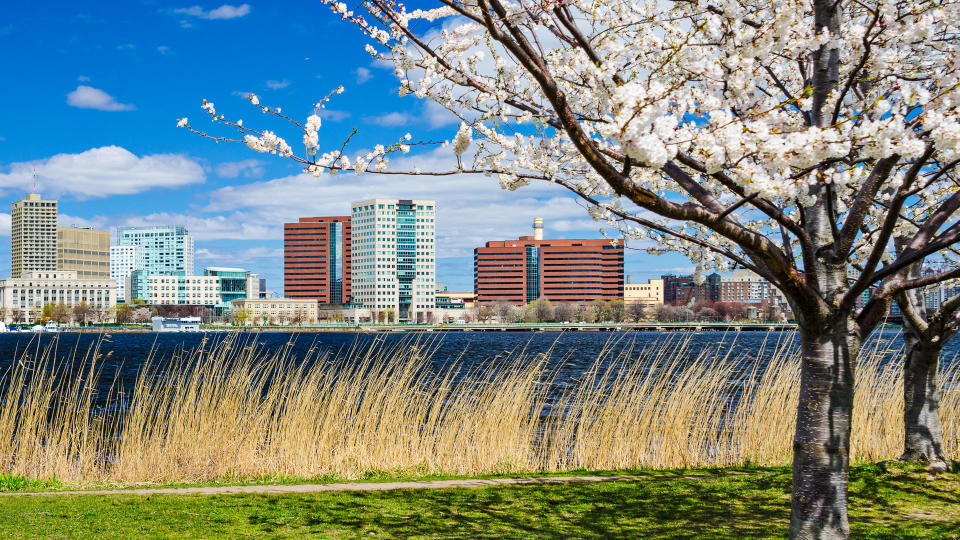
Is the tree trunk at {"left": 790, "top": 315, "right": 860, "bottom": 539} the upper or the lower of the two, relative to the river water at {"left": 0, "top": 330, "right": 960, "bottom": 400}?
upper

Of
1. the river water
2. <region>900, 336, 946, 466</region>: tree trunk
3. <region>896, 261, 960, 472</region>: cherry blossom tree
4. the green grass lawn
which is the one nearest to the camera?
the green grass lawn

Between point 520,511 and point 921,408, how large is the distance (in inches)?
198

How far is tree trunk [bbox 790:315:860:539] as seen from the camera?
16.9 feet

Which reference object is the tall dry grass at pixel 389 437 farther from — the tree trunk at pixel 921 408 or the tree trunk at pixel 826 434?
the tree trunk at pixel 826 434

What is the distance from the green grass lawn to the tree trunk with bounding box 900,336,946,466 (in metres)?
0.31

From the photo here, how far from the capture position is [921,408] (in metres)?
9.09

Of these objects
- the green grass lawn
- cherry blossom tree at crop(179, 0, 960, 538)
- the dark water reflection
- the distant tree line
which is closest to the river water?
the dark water reflection

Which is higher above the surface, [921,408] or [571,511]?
[921,408]

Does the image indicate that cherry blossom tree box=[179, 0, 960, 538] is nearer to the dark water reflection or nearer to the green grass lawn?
the green grass lawn

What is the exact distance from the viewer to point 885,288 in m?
5.41

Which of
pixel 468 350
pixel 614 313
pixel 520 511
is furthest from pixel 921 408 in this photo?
pixel 614 313

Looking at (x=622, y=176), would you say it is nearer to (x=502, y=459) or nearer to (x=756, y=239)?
(x=756, y=239)

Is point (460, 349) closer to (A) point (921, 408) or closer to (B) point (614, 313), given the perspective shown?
(A) point (921, 408)

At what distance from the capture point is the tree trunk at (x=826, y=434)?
5145mm
